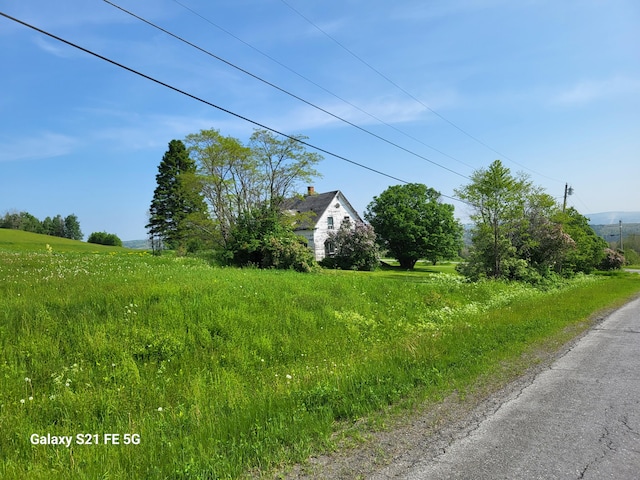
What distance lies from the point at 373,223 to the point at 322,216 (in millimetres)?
9350

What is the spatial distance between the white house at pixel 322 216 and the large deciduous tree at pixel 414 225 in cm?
407

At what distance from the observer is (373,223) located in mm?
54156

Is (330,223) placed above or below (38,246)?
above

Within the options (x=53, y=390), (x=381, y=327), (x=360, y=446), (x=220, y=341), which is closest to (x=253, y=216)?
(x=381, y=327)

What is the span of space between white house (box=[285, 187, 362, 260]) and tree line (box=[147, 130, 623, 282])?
310 cm

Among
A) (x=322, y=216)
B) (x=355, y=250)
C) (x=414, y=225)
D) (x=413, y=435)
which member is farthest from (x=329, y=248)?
(x=413, y=435)

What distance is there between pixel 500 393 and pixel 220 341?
539 cm

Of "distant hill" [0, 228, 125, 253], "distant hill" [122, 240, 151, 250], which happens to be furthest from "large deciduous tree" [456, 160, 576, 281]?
"distant hill" [122, 240, 151, 250]

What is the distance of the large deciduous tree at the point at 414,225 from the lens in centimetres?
5022

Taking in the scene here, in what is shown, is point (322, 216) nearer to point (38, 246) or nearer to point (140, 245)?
point (38, 246)

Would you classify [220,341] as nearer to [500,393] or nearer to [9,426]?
[9,426]

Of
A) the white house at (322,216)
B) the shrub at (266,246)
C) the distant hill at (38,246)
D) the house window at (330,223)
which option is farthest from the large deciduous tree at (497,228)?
the distant hill at (38,246)

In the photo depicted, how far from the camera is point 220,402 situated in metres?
5.18

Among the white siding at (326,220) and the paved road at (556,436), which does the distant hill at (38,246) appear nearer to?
the white siding at (326,220)
